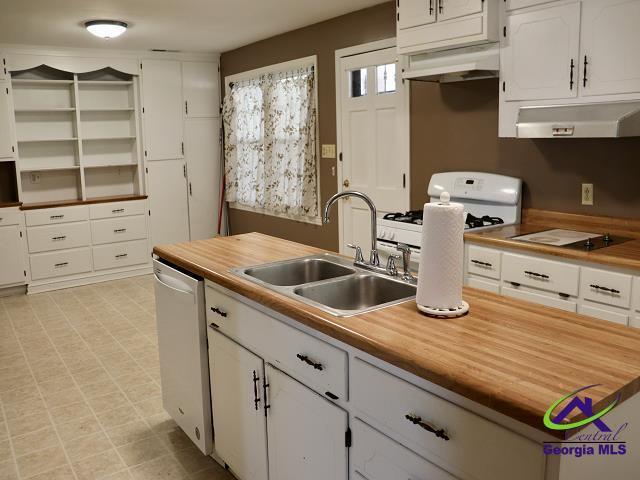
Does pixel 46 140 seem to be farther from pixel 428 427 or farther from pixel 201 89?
pixel 428 427

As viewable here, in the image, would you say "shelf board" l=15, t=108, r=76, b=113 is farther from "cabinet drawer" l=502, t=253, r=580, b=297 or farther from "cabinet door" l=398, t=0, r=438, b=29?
"cabinet drawer" l=502, t=253, r=580, b=297

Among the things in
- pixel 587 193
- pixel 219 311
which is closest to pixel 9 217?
pixel 219 311

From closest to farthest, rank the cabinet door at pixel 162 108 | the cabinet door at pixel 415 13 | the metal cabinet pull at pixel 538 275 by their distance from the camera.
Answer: the metal cabinet pull at pixel 538 275 → the cabinet door at pixel 415 13 → the cabinet door at pixel 162 108

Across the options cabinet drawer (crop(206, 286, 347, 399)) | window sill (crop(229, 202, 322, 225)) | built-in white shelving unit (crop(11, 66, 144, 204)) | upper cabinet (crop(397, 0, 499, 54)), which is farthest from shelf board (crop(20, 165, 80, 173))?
cabinet drawer (crop(206, 286, 347, 399))

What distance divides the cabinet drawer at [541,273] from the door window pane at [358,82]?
2.26 meters

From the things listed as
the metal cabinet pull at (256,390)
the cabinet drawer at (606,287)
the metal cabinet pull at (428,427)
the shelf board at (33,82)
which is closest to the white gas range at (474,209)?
the cabinet drawer at (606,287)

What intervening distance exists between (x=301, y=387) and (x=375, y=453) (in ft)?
1.23

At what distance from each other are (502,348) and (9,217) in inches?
214

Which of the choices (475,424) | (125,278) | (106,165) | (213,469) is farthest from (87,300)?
(475,424)

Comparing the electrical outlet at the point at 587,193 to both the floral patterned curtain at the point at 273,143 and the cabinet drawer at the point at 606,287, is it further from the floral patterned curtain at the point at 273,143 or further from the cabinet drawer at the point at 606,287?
the floral patterned curtain at the point at 273,143

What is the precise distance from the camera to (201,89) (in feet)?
22.2

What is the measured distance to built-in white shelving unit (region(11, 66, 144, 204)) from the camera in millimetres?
5949

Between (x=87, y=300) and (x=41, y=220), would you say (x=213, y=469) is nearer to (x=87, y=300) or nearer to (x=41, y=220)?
(x=87, y=300)

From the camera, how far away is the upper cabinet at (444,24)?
3.21 metres
